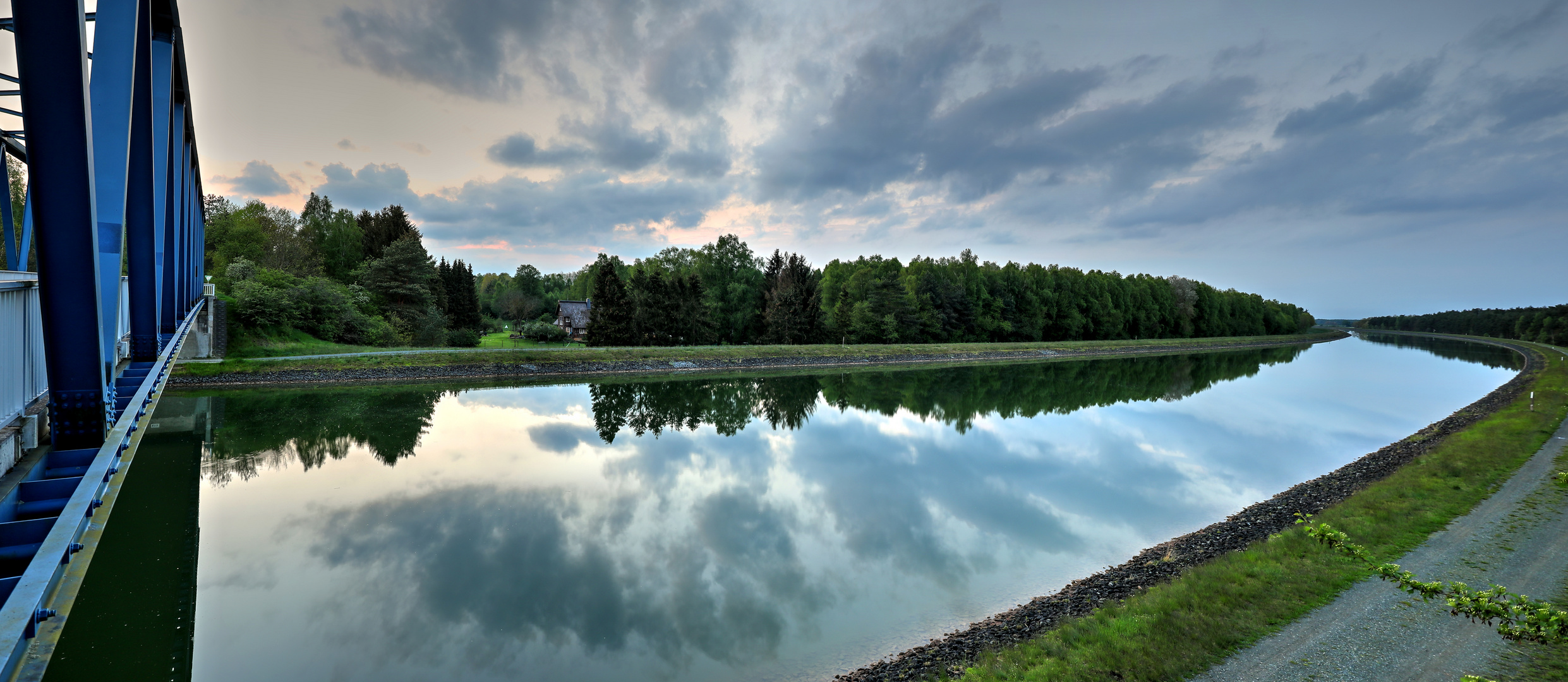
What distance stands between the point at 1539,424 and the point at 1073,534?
20274 millimetres

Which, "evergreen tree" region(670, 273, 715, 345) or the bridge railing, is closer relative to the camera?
the bridge railing

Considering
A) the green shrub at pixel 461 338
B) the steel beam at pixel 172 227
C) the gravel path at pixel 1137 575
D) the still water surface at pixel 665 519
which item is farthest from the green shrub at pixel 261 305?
the gravel path at pixel 1137 575

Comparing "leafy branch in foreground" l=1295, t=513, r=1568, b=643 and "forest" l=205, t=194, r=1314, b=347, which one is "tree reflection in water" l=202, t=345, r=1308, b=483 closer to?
"forest" l=205, t=194, r=1314, b=347

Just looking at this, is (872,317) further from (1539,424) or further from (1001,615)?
(1001,615)

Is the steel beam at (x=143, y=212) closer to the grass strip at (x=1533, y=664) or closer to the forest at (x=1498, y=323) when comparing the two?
the grass strip at (x=1533, y=664)

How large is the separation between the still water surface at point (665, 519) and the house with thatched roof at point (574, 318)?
35830 millimetres

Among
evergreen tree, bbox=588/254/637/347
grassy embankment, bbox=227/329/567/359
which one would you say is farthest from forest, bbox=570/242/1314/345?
grassy embankment, bbox=227/329/567/359

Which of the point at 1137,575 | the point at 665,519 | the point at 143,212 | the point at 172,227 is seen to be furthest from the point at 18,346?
the point at 1137,575

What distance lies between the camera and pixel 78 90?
125 inches

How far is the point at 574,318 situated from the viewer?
215ft

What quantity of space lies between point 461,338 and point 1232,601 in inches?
1914

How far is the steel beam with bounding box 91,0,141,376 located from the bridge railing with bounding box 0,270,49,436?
0.43m

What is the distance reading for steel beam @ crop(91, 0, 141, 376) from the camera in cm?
471

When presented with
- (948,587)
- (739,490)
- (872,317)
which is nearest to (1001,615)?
(948,587)
